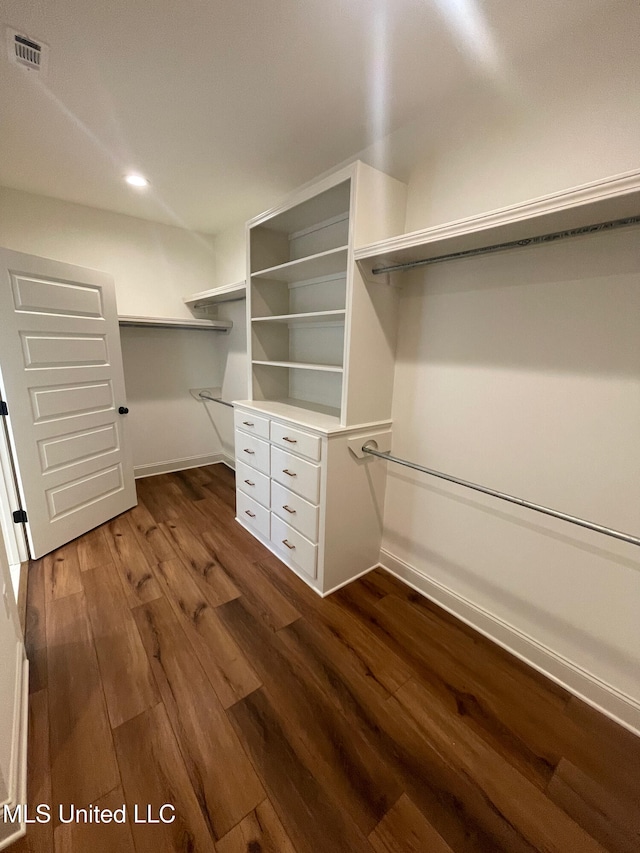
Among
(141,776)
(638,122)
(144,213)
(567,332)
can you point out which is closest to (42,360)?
(144,213)

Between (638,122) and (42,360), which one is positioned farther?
(42,360)

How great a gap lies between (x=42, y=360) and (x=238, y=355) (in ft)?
5.63

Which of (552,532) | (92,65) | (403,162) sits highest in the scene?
(92,65)

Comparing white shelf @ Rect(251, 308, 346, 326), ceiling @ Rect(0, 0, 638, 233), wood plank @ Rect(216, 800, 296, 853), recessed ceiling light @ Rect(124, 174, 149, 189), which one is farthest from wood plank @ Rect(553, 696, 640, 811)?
recessed ceiling light @ Rect(124, 174, 149, 189)

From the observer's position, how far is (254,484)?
257 cm

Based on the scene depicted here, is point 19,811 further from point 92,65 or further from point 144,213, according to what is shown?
point 144,213

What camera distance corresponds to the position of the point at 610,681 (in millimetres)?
1427

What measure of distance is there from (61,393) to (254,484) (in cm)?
156

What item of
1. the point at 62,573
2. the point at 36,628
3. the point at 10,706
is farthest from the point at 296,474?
the point at 62,573

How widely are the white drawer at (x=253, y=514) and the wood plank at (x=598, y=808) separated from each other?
1867 millimetres

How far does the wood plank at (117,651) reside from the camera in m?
1.42

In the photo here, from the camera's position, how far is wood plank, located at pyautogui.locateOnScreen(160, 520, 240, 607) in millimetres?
2062

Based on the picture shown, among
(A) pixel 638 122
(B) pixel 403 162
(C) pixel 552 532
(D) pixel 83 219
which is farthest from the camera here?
(D) pixel 83 219

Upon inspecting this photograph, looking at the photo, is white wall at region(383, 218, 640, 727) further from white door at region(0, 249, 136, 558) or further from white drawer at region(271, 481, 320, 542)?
white door at region(0, 249, 136, 558)
